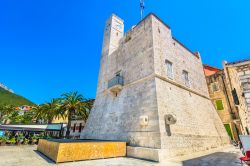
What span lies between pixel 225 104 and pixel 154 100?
13920 millimetres

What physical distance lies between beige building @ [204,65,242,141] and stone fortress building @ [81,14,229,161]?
3.07m

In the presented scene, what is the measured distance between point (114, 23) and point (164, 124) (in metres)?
15.2

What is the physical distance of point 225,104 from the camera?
1877 cm

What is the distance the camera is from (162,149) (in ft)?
27.0

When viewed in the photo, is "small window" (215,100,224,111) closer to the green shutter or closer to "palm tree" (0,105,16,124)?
the green shutter

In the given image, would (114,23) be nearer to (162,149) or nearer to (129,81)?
(129,81)

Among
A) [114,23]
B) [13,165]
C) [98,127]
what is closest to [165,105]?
[98,127]

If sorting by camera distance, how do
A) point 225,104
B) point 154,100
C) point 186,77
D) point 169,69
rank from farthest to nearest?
point 225,104, point 186,77, point 169,69, point 154,100

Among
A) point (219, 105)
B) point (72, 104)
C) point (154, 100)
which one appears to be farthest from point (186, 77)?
point (72, 104)

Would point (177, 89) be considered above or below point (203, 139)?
above

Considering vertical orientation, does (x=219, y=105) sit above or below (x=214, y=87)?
below

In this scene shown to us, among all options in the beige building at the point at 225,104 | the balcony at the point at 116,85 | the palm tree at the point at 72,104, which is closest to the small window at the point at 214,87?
the beige building at the point at 225,104

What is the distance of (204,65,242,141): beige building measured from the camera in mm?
17531

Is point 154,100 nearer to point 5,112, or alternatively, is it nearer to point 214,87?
point 214,87
